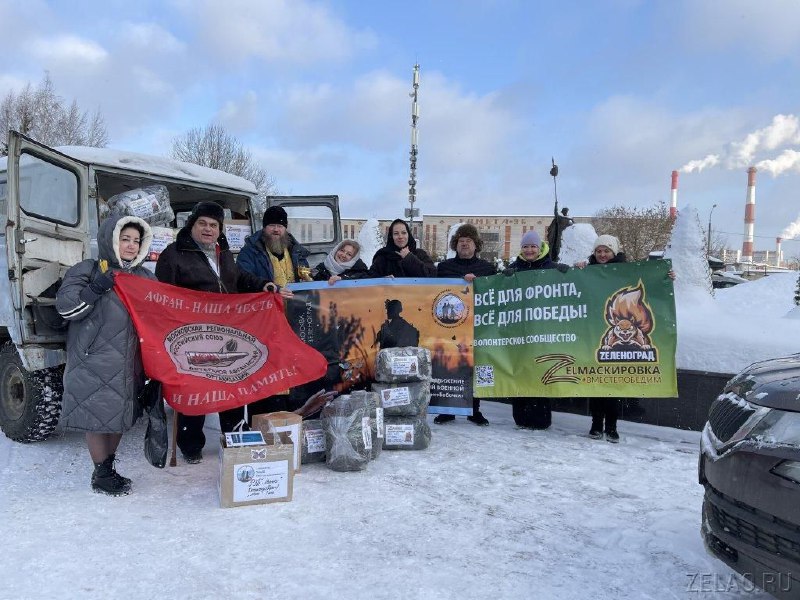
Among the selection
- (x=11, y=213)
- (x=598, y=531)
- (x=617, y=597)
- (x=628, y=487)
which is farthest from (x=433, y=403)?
(x=11, y=213)

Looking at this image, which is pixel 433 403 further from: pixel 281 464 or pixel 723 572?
pixel 723 572

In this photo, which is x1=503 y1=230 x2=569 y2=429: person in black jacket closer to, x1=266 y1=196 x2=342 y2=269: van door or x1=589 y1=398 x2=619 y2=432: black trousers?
x1=589 y1=398 x2=619 y2=432: black trousers

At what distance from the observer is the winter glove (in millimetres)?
3354

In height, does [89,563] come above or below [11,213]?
below

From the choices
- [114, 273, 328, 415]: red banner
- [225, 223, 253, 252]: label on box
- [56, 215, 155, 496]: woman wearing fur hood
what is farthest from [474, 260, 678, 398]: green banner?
[225, 223, 253, 252]: label on box

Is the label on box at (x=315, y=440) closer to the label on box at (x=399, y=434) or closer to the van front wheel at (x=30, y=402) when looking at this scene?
the label on box at (x=399, y=434)

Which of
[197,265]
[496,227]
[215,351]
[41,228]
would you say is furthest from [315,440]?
[496,227]

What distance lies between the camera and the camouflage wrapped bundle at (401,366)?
450 centimetres

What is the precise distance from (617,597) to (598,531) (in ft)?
2.21

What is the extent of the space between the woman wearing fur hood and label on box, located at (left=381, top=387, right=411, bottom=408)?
1.78 m

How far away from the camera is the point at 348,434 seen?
404 centimetres

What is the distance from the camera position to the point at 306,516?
10.7 feet

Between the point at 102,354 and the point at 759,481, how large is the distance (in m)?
3.37

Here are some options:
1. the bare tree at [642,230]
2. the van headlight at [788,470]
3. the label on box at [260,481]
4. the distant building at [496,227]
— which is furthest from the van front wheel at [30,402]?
the distant building at [496,227]
